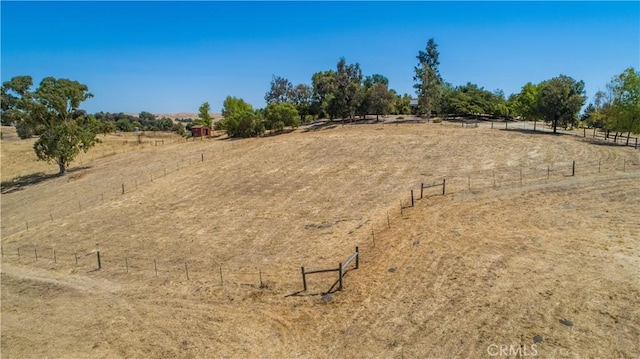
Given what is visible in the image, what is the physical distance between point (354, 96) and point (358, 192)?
151 ft

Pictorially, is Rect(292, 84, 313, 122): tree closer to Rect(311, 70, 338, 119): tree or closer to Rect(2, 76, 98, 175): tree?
Rect(311, 70, 338, 119): tree

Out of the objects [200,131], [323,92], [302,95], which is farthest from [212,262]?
[302,95]

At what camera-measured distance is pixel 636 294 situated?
13.7 m

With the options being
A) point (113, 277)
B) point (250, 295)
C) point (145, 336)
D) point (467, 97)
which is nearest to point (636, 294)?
point (250, 295)

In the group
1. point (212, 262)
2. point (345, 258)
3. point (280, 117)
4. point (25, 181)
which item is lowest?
point (212, 262)

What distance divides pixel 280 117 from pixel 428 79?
28010mm

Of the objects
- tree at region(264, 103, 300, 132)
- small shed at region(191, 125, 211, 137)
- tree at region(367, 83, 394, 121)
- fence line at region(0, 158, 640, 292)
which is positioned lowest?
fence line at region(0, 158, 640, 292)

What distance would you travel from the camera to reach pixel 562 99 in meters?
50.0

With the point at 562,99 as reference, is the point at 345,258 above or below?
below

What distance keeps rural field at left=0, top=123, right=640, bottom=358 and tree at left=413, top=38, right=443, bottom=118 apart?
1124 inches

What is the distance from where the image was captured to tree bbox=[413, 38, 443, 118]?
6931 centimetres

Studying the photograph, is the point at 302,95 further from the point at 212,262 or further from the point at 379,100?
the point at 212,262

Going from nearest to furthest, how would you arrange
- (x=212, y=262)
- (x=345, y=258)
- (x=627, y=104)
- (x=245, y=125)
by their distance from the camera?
1. (x=345, y=258)
2. (x=212, y=262)
3. (x=627, y=104)
4. (x=245, y=125)

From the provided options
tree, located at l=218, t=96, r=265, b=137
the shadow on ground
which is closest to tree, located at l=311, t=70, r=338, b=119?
tree, located at l=218, t=96, r=265, b=137
